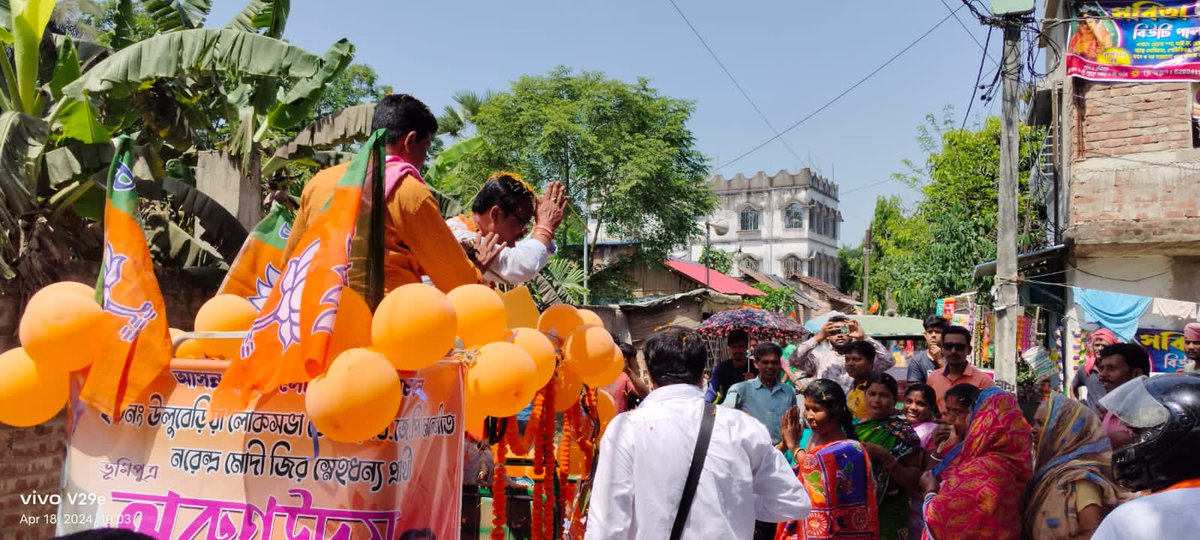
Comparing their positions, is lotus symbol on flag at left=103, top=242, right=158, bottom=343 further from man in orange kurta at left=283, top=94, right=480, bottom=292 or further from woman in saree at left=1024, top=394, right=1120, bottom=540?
woman in saree at left=1024, top=394, right=1120, bottom=540

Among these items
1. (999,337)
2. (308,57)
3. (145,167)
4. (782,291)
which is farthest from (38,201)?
(782,291)

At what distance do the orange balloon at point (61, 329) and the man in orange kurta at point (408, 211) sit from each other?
63 cm

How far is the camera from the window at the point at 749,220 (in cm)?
6275

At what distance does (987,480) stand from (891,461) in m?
1.17

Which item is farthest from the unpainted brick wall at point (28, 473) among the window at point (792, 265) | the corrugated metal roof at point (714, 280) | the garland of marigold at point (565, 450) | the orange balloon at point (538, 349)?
the window at point (792, 265)

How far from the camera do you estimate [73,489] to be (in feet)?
9.23

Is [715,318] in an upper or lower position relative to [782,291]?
lower

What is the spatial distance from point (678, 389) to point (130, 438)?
184cm

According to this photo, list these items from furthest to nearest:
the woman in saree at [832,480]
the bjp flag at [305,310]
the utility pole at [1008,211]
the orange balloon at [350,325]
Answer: the utility pole at [1008,211], the woman in saree at [832,480], the orange balloon at [350,325], the bjp flag at [305,310]

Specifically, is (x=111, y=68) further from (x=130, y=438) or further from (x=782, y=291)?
(x=782, y=291)

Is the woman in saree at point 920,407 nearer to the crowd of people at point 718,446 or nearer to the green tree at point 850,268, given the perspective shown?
the crowd of people at point 718,446

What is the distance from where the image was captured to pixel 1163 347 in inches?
485

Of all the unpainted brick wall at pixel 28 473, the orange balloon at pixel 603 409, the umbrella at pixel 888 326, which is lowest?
the unpainted brick wall at pixel 28 473

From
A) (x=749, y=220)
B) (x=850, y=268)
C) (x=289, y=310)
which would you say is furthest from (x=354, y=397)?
(x=850, y=268)
